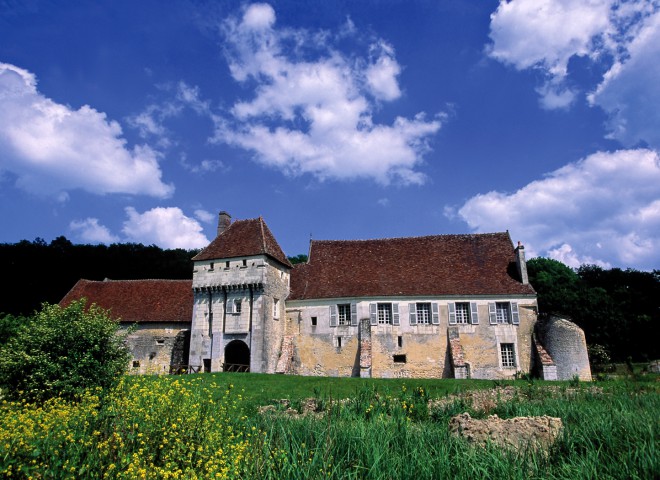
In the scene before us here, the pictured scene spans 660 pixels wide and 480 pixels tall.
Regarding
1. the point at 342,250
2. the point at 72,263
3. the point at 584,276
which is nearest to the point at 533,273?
the point at 584,276

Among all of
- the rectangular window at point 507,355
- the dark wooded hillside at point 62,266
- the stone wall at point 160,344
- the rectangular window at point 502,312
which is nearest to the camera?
the rectangular window at point 507,355

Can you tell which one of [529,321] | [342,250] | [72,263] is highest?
[72,263]

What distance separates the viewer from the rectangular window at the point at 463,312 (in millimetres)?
26344

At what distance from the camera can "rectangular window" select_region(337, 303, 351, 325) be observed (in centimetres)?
2733

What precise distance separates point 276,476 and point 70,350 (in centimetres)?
1182

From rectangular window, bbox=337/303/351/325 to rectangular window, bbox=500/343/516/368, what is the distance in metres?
9.15

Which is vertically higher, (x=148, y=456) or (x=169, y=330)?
(x=169, y=330)

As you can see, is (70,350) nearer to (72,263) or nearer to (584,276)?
(72,263)

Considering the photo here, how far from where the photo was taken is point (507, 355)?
25531 millimetres

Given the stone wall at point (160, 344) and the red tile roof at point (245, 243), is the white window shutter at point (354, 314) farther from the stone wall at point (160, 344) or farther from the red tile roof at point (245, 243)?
the stone wall at point (160, 344)

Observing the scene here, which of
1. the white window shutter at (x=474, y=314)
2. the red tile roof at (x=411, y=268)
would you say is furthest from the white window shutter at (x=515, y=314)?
the white window shutter at (x=474, y=314)

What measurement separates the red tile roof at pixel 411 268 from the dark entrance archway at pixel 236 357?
15.3 ft

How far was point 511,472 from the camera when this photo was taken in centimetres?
475

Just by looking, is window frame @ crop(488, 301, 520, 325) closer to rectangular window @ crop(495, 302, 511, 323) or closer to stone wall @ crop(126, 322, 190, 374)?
rectangular window @ crop(495, 302, 511, 323)
